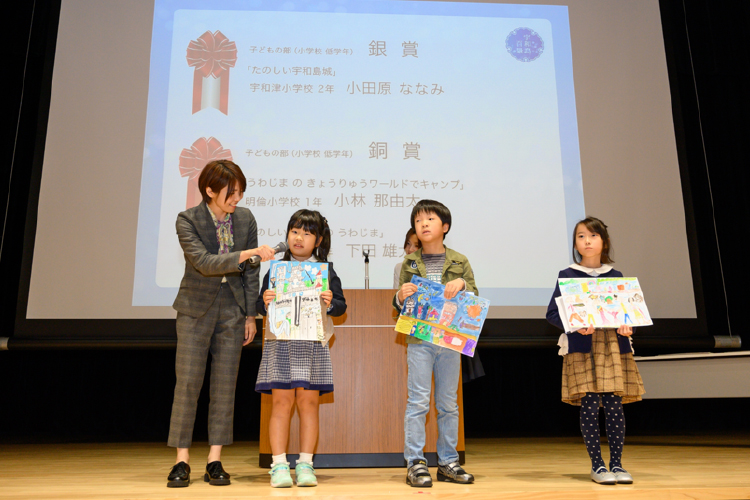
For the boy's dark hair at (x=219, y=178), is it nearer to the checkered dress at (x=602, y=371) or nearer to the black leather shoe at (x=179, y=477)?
the black leather shoe at (x=179, y=477)

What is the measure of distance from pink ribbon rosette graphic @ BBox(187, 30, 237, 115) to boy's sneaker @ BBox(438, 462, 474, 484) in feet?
7.74

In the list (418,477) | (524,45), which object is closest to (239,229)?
(418,477)

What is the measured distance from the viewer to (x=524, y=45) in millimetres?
3441

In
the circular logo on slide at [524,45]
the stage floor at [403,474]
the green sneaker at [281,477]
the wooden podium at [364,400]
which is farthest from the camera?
the circular logo on slide at [524,45]

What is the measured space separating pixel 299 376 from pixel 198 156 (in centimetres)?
177

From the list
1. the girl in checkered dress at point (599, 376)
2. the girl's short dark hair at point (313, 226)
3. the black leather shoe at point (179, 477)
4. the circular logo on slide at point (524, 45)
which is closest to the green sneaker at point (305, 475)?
the black leather shoe at point (179, 477)

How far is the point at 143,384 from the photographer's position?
3.62 m

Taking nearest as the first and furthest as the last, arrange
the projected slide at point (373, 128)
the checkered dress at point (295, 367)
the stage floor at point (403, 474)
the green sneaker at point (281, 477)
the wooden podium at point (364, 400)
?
the stage floor at point (403, 474)
the green sneaker at point (281, 477)
the checkered dress at point (295, 367)
the wooden podium at point (364, 400)
the projected slide at point (373, 128)

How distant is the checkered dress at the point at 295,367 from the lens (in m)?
1.92

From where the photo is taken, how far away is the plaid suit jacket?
1.89m

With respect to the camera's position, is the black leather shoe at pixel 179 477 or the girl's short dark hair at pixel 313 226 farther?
the girl's short dark hair at pixel 313 226

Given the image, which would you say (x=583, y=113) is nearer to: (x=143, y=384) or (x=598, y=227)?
(x=598, y=227)

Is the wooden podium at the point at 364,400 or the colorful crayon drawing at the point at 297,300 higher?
the colorful crayon drawing at the point at 297,300

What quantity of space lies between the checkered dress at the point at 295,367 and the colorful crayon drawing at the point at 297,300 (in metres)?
0.07
